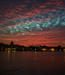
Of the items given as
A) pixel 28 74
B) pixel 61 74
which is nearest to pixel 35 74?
pixel 28 74

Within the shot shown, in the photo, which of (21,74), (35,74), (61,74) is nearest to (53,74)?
(61,74)

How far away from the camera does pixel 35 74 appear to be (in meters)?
8.50

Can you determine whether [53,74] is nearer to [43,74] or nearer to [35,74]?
[43,74]

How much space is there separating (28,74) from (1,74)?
6.75ft


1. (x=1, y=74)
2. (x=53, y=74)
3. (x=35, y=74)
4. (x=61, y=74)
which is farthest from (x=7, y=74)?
(x=61, y=74)

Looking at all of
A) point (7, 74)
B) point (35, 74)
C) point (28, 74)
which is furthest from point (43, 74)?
point (7, 74)

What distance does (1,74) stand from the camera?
8234 mm

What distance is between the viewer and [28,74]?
335 inches

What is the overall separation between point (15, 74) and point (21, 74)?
1.51 feet

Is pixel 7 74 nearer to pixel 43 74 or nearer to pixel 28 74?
pixel 28 74

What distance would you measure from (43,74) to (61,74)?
1378 millimetres

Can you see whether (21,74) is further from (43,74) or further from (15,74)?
(43,74)

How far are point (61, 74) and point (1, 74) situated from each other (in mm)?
4581

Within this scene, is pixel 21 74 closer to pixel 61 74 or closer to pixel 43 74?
pixel 43 74
